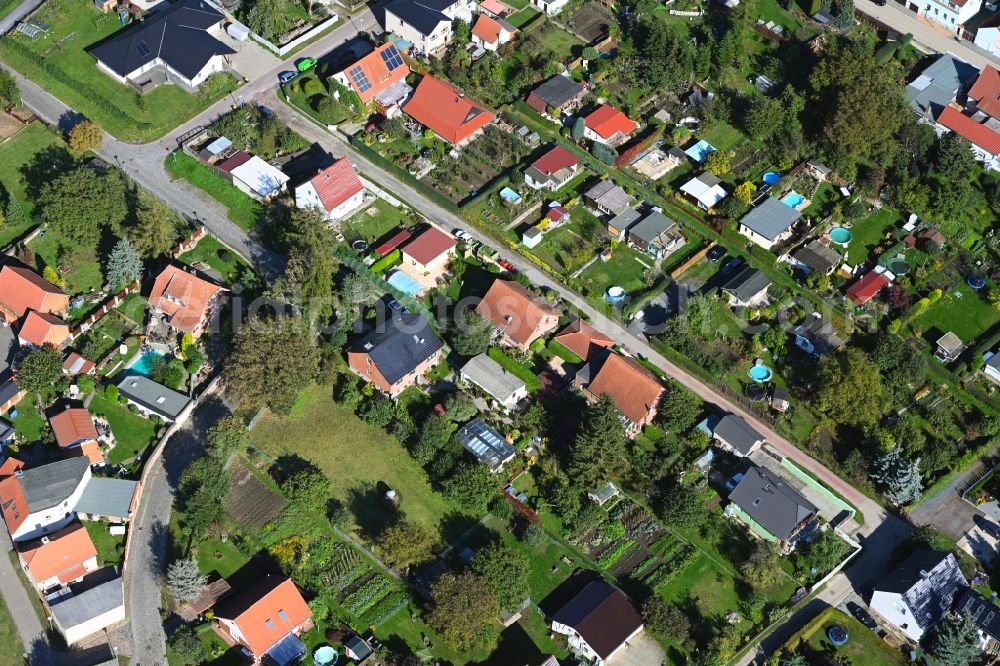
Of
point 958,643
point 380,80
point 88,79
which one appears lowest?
point 958,643

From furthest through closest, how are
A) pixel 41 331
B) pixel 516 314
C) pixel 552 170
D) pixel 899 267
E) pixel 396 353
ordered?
pixel 552 170 → pixel 899 267 → pixel 516 314 → pixel 41 331 → pixel 396 353

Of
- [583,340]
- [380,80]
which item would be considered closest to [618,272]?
[583,340]

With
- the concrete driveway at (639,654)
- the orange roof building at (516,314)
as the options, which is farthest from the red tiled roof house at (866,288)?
the concrete driveway at (639,654)

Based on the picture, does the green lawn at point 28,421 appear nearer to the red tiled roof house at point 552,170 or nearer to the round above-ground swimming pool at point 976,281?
the red tiled roof house at point 552,170

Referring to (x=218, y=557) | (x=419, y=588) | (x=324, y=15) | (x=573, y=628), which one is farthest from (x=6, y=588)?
(x=324, y=15)

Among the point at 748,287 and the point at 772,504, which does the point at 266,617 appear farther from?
the point at 748,287

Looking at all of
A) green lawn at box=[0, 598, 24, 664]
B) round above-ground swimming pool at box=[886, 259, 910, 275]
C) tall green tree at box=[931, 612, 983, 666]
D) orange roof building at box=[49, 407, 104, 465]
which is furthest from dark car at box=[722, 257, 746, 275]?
green lawn at box=[0, 598, 24, 664]
